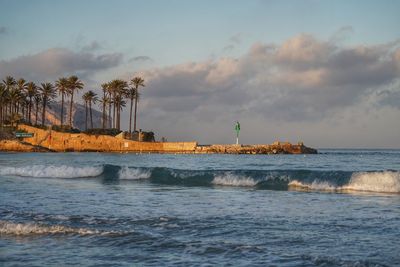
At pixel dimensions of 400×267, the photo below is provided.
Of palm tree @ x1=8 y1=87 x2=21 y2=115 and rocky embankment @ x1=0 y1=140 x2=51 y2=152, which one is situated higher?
palm tree @ x1=8 y1=87 x2=21 y2=115

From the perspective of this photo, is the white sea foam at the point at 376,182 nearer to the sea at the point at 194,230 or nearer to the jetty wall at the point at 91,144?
the sea at the point at 194,230

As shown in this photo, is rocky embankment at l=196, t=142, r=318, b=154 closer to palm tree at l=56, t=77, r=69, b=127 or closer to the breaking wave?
palm tree at l=56, t=77, r=69, b=127

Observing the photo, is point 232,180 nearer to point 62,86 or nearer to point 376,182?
point 376,182

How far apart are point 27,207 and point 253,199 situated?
26.7ft

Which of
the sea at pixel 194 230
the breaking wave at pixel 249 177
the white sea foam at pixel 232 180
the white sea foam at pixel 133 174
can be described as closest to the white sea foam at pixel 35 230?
the sea at pixel 194 230

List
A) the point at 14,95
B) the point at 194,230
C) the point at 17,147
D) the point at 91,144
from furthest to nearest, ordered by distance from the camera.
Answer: the point at 14,95 → the point at 91,144 → the point at 17,147 → the point at 194,230

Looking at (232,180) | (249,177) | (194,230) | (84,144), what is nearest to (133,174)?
(232,180)

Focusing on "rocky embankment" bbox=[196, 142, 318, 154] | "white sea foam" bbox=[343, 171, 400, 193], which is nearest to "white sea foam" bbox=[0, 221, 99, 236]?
"white sea foam" bbox=[343, 171, 400, 193]

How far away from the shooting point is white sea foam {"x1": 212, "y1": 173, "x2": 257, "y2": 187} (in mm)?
28608

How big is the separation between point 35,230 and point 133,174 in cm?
2316

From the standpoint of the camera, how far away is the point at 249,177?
96.1 feet

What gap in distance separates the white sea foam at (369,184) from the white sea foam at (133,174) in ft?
37.0

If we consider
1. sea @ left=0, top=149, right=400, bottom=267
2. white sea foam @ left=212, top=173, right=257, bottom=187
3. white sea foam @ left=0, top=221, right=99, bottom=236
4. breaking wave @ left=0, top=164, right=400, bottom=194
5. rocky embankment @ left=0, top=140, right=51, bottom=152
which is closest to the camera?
sea @ left=0, top=149, right=400, bottom=267

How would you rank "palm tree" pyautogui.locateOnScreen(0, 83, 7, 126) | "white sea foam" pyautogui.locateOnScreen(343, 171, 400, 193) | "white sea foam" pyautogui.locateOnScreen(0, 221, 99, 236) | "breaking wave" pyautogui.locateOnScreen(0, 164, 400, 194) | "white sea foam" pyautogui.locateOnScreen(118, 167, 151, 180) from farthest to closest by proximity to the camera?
"palm tree" pyautogui.locateOnScreen(0, 83, 7, 126), "white sea foam" pyautogui.locateOnScreen(118, 167, 151, 180), "breaking wave" pyautogui.locateOnScreen(0, 164, 400, 194), "white sea foam" pyautogui.locateOnScreen(343, 171, 400, 193), "white sea foam" pyautogui.locateOnScreen(0, 221, 99, 236)
